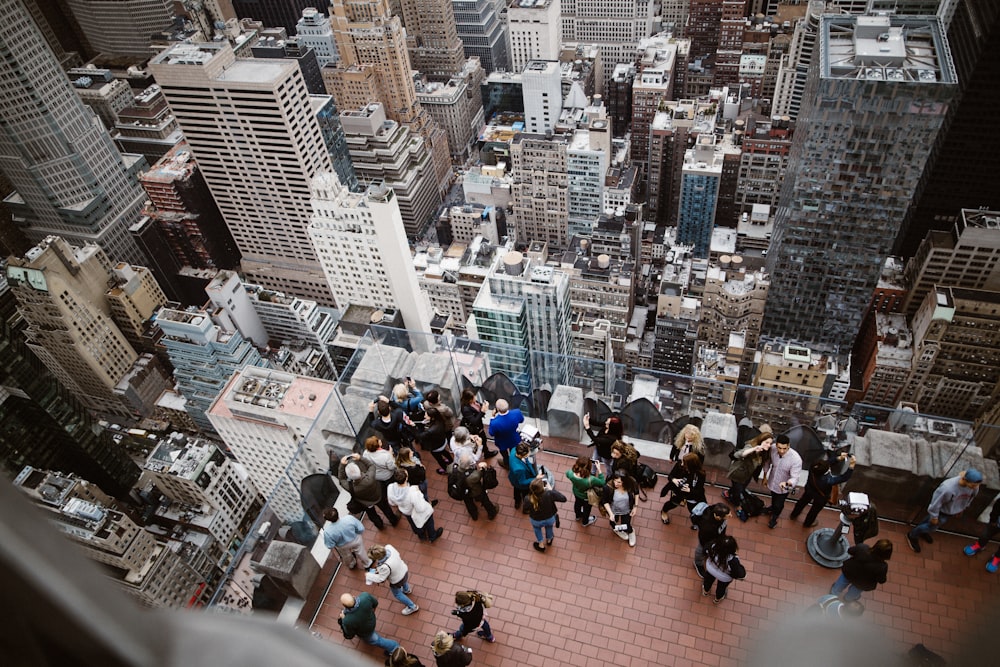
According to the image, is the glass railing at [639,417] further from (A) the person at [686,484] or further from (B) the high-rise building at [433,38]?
(B) the high-rise building at [433,38]

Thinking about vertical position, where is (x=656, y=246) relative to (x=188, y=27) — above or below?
below

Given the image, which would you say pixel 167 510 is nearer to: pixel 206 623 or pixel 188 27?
pixel 206 623

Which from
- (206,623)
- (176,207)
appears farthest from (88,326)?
(206,623)

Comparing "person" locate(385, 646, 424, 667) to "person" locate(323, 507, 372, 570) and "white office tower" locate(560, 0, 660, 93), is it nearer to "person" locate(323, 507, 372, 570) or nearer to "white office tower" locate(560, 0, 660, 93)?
"person" locate(323, 507, 372, 570)

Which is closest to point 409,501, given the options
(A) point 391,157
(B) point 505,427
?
(B) point 505,427

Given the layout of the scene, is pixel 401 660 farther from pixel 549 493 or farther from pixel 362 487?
pixel 549 493

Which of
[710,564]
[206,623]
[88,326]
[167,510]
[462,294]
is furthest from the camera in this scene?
[462,294]

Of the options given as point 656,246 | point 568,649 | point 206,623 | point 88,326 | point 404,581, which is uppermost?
point 206,623
